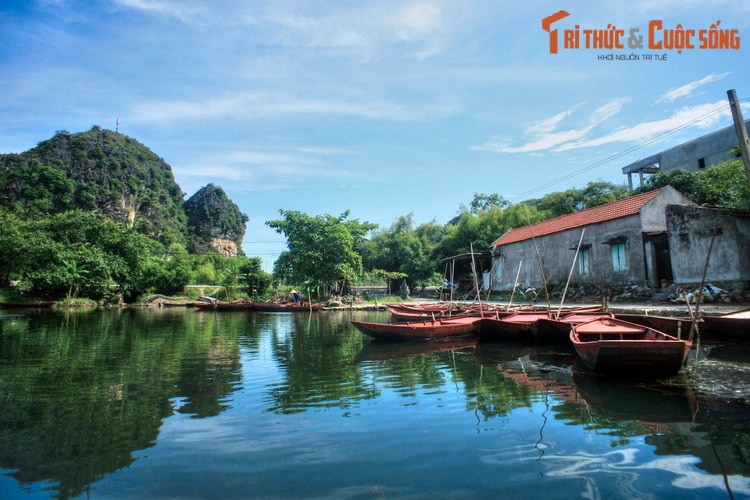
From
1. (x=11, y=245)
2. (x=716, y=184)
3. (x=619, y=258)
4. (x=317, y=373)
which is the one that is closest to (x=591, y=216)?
(x=619, y=258)

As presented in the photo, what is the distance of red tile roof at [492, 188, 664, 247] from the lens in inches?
760

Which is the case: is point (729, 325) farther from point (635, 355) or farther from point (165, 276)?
point (165, 276)

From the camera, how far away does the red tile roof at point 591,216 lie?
19302 mm

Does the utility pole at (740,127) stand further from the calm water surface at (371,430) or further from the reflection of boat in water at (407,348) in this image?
the reflection of boat in water at (407,348)

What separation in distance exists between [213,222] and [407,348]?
2834 inches

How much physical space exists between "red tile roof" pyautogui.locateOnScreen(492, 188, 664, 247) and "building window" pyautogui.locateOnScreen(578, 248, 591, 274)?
4.60 ft

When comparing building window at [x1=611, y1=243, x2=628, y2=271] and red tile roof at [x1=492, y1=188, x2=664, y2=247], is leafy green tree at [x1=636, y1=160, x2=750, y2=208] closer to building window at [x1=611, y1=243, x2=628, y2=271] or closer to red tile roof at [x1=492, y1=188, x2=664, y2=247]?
red tile roof at [x1=492, y1=188, x2=664, y2=247]

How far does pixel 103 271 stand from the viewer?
31.1m

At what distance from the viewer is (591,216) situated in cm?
2206

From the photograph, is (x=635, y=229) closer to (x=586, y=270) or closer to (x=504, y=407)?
(x=586, y=270)

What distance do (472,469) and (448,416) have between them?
1645 mm

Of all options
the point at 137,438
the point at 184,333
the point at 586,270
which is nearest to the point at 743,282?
the point at 586,270

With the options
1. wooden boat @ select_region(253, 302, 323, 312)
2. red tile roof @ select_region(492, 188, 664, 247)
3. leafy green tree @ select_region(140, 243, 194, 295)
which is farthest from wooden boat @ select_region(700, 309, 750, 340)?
leafy green tree @ select_region(140, 243, 194, 295)

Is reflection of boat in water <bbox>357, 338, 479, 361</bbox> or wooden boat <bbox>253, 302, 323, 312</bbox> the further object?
wooden boat <bbox>253, 302, 323, 312</bbox>
